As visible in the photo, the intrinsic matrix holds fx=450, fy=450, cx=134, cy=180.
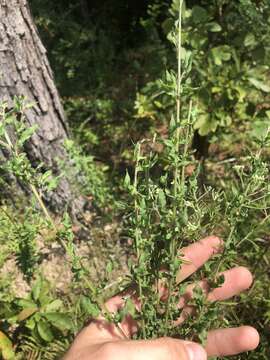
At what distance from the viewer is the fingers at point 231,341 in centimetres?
160

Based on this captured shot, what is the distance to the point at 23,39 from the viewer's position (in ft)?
7.22

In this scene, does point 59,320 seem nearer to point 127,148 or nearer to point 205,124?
point 205,124

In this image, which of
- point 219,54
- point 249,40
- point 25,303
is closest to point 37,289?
point 25,303

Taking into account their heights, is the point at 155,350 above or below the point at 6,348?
above

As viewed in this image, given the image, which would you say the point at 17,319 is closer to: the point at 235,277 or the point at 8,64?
the point at 235,277

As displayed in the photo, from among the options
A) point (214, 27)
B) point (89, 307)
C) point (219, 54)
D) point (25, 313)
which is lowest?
point (25, 313)

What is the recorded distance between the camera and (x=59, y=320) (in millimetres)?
2145

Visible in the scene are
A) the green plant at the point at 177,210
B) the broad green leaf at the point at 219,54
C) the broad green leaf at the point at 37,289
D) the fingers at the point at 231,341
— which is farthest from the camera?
the broad green leaf at the point at 219,54

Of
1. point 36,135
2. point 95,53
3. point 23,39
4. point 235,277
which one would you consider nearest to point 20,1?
point 23,39

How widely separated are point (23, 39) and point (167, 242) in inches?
55.2

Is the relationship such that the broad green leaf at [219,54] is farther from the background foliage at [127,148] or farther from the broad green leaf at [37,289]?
the broad green leaf at [37,289]

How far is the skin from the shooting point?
135cm

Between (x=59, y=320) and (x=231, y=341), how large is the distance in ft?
2.90

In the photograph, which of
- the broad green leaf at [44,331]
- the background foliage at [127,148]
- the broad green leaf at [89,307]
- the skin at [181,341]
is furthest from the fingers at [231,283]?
the broad green leaf at [44,331]
